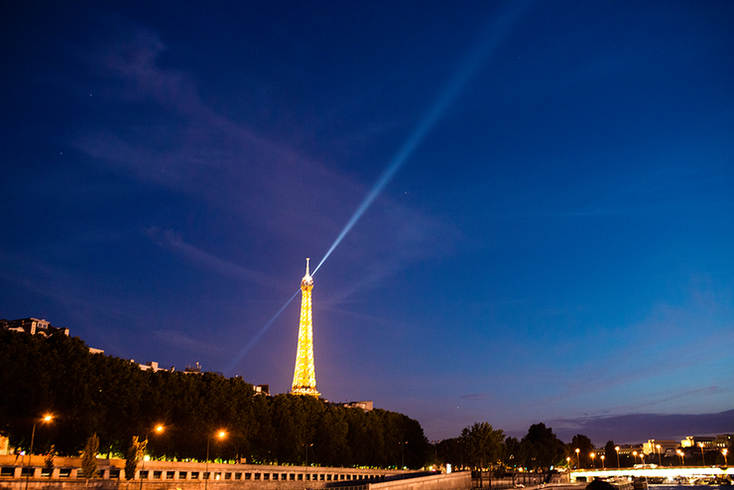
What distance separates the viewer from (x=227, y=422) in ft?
260

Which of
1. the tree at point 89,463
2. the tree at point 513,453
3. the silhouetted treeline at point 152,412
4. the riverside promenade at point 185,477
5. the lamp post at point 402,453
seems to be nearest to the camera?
the riverside promenade at point 185,477

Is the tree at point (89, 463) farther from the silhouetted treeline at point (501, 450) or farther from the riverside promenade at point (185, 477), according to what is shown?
the silhouetted treeline at point (501, 450)

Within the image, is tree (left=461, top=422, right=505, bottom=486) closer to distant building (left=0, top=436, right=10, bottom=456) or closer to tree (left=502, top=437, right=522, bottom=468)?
tree (left=502, top=437, right=522, bottom=468)

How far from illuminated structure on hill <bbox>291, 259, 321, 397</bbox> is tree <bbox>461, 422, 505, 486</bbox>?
57.0m

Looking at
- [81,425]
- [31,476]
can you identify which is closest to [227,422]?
[81,425]

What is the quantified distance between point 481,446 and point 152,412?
5215 centimetres

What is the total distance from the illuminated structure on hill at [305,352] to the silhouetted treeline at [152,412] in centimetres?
4099

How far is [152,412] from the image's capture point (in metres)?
69.6

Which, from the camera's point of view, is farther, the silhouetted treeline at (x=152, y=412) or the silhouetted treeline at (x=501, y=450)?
the silhouetted treeline at (x=501, y=450)

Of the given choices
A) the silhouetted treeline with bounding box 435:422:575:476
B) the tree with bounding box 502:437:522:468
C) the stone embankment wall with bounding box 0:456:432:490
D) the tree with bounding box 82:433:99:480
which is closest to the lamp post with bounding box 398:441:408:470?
the silhouetted treeline with bounding box 435:422:575:476

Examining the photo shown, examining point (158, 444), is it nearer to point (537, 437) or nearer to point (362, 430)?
point (362, 430)

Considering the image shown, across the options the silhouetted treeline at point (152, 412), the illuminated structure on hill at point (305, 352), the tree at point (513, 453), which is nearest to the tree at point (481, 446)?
the silhouetted treeline at point (152, 412)

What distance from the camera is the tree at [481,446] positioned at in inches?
3895

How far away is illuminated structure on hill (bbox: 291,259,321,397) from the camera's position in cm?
15375
